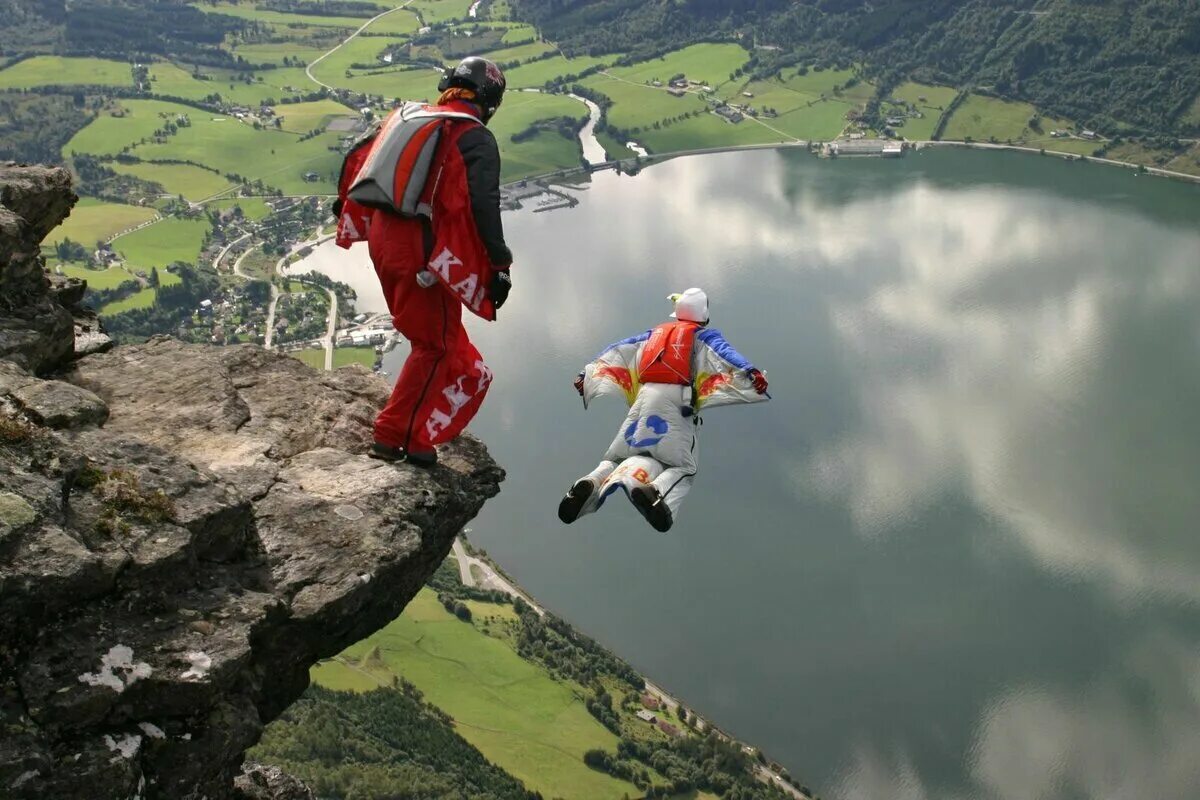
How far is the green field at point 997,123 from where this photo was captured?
6141cm

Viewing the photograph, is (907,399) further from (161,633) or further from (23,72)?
(23,72)

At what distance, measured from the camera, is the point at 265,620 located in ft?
13.0

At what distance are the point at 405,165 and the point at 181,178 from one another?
55204 mm

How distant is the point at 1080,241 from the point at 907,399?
1707 cm

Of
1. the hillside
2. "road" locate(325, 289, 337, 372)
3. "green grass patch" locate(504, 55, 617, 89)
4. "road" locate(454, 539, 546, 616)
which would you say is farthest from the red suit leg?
"green grass patch" locate(504, 55, 617, 89)

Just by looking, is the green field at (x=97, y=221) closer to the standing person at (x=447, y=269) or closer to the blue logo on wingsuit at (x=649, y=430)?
the blue logo on wingsuit at (x=649, y=430)

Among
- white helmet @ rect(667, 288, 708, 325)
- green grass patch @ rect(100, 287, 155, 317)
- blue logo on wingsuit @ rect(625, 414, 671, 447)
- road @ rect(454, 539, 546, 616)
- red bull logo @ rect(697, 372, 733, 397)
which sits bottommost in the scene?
green grass patch @ rect(100, 287, 155, 317)

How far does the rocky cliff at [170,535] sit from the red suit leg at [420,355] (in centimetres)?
20

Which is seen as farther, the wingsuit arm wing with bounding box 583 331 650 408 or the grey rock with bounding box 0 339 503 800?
the wingsuit arm wing with bounding box 583 331 650 408

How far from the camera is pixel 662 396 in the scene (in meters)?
6.37

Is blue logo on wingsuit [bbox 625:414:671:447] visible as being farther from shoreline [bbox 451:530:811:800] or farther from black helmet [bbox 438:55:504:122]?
shoreline [bbox 451:530:811:800]

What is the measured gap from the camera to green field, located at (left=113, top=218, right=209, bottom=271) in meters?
45.3

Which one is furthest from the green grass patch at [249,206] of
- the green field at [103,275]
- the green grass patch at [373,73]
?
the green grass patch at [373,73]

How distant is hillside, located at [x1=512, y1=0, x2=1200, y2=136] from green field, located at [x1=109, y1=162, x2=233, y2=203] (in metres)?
29.6
